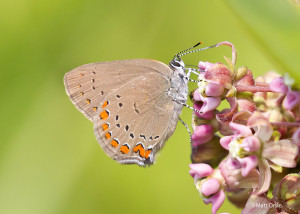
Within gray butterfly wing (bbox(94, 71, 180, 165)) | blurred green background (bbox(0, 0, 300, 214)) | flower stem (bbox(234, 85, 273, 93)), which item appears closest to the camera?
flower stem (bbox(234, 85, 273, 93))

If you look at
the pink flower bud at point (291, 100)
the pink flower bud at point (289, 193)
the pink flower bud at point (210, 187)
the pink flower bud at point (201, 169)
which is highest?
the pink flower bud at point (291, 100)

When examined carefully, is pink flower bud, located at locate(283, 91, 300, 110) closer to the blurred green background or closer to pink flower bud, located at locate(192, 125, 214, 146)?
pink flower bud, located at locate(192, 125, 214, 146)

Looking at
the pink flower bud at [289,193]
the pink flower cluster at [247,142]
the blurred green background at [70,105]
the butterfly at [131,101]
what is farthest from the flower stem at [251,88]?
the blurred green background at [70,105]

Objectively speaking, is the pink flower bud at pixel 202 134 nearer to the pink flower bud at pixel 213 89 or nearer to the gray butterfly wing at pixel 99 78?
the pink flower bud at pixel 213 89

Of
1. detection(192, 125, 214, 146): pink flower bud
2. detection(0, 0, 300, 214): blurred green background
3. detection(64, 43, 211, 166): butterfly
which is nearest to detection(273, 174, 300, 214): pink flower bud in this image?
detection(192, 125, 214, 146): pink flower bud

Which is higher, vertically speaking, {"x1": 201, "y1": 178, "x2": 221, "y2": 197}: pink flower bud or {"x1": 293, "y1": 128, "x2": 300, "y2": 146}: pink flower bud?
{"x1": 293, "y1": 128, "x2": 300, "y2": 146}: pink flower bud

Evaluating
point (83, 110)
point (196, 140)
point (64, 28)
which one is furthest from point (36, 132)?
point (196, 140)

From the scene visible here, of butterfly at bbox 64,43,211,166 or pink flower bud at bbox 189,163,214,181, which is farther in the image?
butterfly at bbox 64,43,211,166
